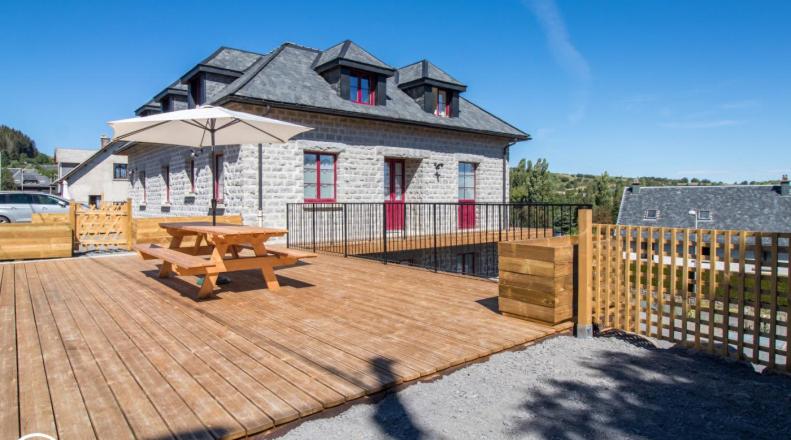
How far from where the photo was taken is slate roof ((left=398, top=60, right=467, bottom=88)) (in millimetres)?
14852

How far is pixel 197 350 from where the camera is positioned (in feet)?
11.2

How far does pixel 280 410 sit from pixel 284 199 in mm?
9130

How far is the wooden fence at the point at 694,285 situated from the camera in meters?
3.11

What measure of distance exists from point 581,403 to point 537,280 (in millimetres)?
1539

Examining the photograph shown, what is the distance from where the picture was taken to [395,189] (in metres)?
14.0

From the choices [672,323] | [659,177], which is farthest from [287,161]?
[659,177]

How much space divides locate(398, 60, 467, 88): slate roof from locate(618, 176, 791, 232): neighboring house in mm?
27344

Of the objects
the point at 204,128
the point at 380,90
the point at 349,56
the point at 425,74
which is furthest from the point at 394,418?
the point at 425,74

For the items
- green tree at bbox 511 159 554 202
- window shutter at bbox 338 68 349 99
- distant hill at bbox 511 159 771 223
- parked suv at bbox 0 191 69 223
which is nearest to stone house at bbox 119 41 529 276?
window shutter at bbox 338 68 349 99

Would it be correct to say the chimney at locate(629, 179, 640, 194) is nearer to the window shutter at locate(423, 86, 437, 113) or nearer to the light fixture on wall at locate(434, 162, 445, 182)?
the window shutter at locate(423, 86, 437, 113)

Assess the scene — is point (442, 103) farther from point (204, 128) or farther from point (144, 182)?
point (144, 182)

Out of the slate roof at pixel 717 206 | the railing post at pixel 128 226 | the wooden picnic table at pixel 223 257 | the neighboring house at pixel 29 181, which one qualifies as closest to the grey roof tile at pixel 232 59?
the railing post at pixel 128 226

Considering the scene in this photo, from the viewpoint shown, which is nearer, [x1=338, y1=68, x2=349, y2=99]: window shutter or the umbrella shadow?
the umbrella shadow

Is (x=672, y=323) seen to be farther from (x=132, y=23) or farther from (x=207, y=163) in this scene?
(x=132, y=23)
